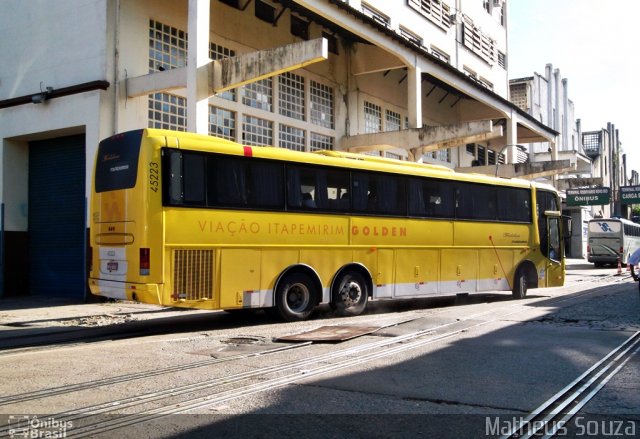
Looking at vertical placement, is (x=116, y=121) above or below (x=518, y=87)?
below

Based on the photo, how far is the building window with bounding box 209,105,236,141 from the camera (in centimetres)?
1878

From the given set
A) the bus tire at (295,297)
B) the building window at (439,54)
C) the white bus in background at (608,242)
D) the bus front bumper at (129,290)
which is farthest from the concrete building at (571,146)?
the bus front bumper at (129,290)

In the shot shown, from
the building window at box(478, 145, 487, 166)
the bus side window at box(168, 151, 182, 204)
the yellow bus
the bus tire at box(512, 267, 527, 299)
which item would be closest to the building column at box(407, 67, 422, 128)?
the yellow bus

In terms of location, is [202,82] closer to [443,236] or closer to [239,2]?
[239,2]

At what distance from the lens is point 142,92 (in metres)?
15.7

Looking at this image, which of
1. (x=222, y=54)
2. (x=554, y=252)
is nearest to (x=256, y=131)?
(x=222, y=54)

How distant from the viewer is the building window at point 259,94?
2017 centimetres

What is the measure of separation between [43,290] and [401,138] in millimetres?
13965

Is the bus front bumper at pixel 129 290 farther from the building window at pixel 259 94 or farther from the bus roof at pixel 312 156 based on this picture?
the building window at pixel 259 94

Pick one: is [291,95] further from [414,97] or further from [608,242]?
[608,242]

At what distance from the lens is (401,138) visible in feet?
78.3

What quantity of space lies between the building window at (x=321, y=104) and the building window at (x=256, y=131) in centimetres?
269

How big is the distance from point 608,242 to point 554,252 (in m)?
21.9

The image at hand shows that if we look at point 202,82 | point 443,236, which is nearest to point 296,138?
point 202,82
